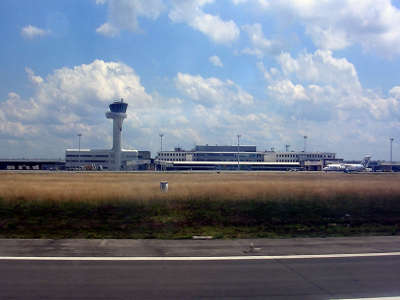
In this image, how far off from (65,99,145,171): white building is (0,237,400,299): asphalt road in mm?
115786

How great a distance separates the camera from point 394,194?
86.3 ft

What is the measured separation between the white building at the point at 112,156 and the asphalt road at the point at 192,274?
11579 centimetres

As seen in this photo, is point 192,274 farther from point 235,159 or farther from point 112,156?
point 235,159

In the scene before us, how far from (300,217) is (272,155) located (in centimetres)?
13888

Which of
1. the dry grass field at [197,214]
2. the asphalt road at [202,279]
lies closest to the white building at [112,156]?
the dry grass field at [197,214]

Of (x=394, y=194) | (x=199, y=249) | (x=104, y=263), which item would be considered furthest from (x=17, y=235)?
Result: (x=394, y=194)

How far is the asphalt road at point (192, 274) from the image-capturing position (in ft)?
26.8

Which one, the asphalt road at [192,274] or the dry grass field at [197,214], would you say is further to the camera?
the dry grass field at [197,214]

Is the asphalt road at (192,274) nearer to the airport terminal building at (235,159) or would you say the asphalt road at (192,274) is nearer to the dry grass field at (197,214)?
the dry grass field at (197,214)

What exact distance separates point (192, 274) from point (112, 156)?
13070 cm

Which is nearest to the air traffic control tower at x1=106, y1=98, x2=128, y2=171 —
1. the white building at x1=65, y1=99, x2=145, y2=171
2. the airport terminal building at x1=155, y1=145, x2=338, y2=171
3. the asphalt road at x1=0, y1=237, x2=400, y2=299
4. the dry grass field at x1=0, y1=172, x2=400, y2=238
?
the white building at x1=65, y1=99, x2=145, y2=171

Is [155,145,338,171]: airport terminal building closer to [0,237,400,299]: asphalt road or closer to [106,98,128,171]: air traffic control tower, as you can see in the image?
[106,98,128,171]: air traffic control tower

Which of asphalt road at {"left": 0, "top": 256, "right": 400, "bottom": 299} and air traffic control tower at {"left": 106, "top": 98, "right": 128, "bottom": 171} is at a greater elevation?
air traffic control tower at {"left": 106, "top": 98, "right": 128, "bottom": 171}

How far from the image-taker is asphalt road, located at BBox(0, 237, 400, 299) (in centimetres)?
817
